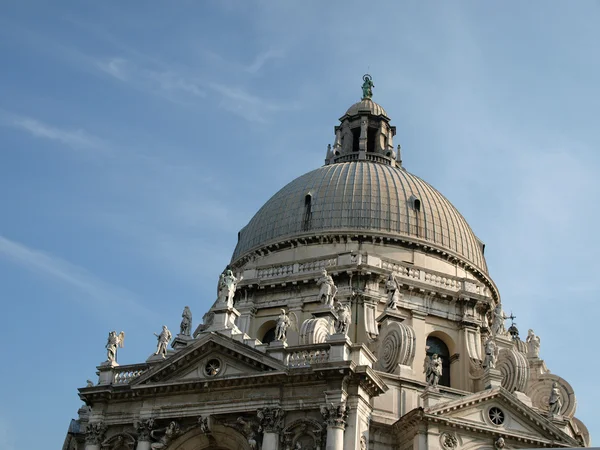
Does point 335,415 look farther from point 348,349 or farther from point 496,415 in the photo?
point 496,415

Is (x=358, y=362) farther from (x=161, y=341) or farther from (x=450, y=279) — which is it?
(x=450, y=279)

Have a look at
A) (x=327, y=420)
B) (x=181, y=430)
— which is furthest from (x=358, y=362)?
(x=181, y=430)

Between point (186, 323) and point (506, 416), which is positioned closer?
point (506, 416)

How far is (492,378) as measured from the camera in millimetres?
37656

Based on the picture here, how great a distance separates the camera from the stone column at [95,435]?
36.2 m

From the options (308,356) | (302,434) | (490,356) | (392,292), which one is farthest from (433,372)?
(302,434)

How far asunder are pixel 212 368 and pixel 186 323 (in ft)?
19.9

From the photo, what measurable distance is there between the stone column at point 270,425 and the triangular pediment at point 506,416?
7.87m

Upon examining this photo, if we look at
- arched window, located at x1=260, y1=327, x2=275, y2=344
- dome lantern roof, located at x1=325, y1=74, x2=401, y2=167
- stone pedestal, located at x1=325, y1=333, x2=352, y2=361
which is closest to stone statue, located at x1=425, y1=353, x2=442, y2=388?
stone pedestal, located at x1=325, y1=333, x2=352, y2=361

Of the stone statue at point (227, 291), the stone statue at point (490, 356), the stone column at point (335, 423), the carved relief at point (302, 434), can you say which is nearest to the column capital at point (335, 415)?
the stone column at point (335, 423)

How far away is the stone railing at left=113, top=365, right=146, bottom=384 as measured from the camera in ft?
122

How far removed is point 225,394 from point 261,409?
198cm

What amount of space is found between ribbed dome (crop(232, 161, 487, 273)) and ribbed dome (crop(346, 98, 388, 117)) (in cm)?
632

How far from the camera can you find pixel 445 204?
51.9 metres
